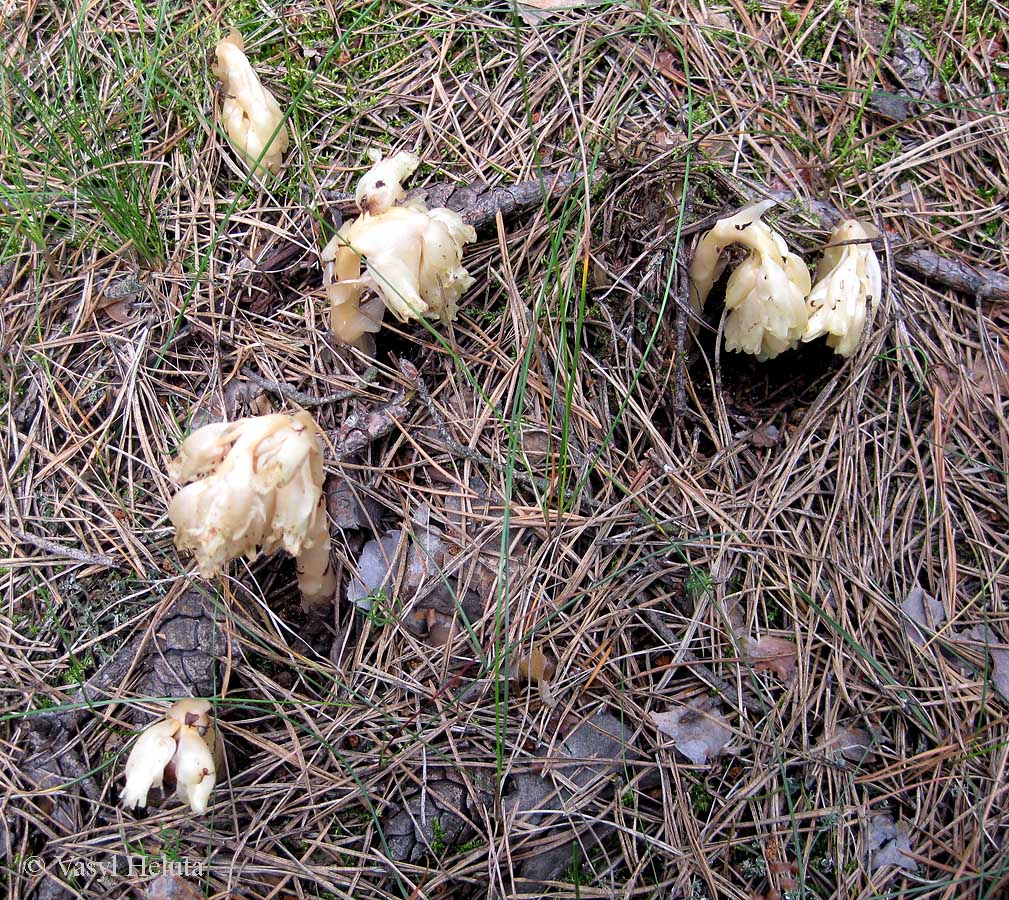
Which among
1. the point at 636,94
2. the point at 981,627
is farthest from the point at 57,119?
the point at 981,627

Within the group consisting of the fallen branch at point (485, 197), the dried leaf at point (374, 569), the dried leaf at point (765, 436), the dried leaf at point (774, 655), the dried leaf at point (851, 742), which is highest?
the fallen branch at point (485, 197)

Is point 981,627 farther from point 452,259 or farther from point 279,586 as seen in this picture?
point 279,586

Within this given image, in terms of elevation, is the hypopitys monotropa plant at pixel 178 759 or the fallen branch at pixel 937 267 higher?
the fallen branch at pixel 937 267

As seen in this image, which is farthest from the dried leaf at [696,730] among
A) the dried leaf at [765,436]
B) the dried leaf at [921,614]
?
the dried leaf at [765,436]

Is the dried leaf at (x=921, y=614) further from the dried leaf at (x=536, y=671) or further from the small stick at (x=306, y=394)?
the small stick at (x=306, y=394)

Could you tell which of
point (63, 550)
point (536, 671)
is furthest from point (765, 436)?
point (63, 550)

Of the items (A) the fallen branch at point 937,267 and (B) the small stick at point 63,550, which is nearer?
(B) the small stick at point 63,550

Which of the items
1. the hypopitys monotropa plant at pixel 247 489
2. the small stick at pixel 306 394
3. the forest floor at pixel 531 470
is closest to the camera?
the hypopitys monotropa plant at pixel 247 489

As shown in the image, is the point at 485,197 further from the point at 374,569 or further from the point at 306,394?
the point at 374,569
